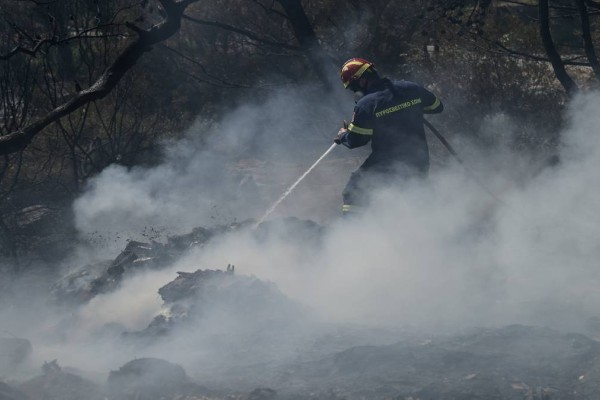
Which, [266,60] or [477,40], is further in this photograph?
[266,60]

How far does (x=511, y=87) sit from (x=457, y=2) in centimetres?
248

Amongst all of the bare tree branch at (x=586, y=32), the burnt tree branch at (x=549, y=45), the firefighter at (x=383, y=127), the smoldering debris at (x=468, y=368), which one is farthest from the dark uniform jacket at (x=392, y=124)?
the smoldering debris at (x=468, y=368)

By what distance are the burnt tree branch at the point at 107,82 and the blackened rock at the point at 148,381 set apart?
2.34 meters

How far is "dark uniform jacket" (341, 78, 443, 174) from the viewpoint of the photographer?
7746 millimetres

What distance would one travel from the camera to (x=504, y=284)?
305 inches

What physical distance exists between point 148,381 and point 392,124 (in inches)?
136

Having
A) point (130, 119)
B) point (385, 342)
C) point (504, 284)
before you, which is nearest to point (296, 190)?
point (130, 119)

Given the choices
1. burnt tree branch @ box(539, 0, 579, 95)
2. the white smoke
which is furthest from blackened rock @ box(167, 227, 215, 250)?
burnt tree branch @ box(539, 0, 579, 95)

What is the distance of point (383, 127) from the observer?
25.8 ft

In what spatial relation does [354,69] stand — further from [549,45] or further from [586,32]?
[586,32]

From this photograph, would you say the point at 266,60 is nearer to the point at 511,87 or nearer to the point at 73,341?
the point at 511,87

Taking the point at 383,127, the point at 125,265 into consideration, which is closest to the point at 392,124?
the point at 383,127

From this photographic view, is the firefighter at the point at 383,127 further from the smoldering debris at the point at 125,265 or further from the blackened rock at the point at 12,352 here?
the blackened rock at the point at 12,352

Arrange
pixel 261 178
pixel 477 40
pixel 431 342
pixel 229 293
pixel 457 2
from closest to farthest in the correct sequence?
pixel 431 342, pixel 229 293, pixel 457 2, pixel 477 40, pixel 261 178
